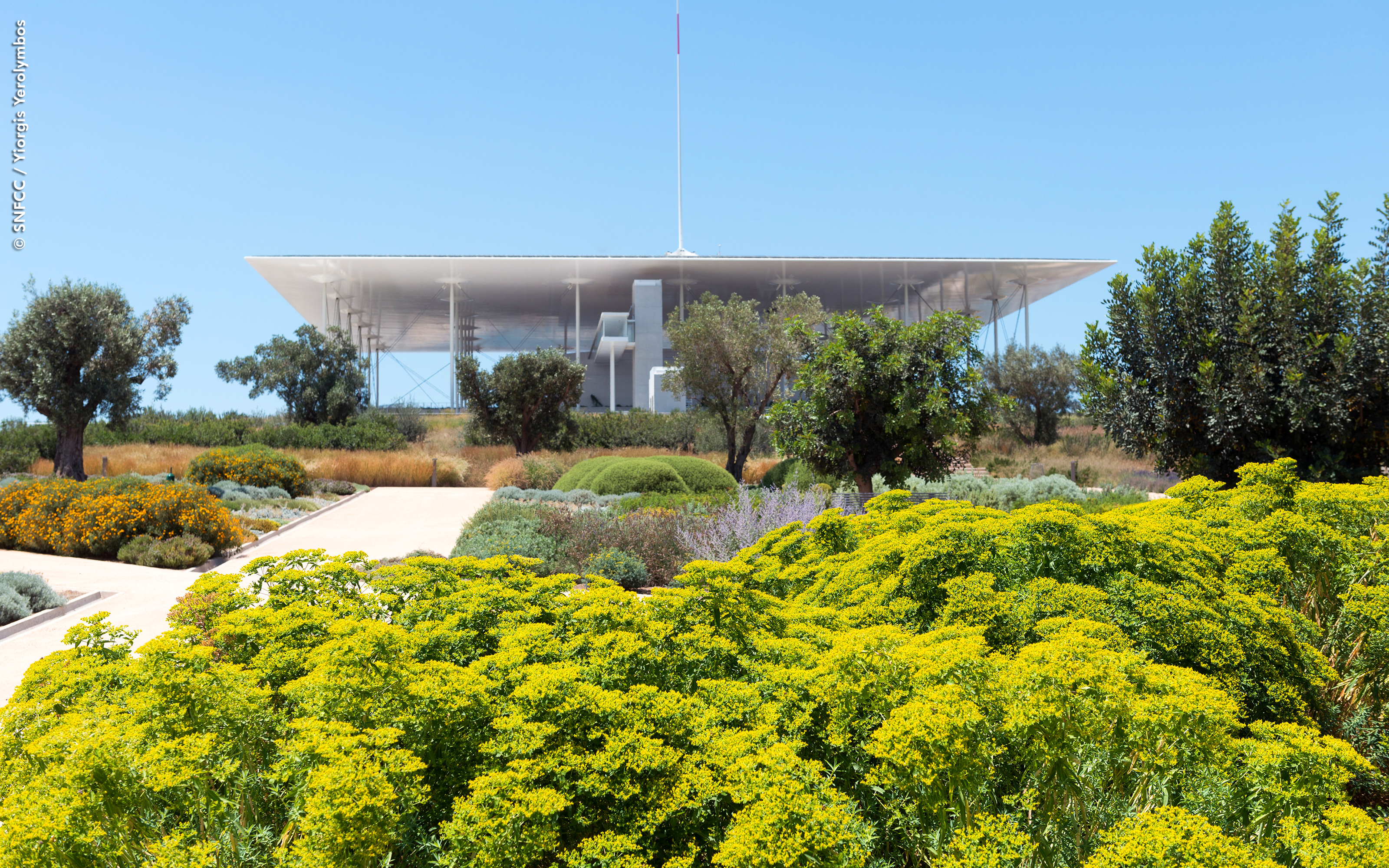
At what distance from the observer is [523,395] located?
31172mm

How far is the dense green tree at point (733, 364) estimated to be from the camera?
22656 millimetres

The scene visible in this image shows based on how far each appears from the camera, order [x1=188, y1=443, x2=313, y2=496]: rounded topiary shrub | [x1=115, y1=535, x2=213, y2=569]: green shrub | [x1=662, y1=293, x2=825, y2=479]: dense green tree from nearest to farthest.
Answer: [x1=115, y1=535, x2=213, y2=569]: green shrub < [x1=188, y1=443, x2=313, y2=496]: rounded topiary shrub < [x1=662, y1=293, x2=825, y2=479]: dense green tree

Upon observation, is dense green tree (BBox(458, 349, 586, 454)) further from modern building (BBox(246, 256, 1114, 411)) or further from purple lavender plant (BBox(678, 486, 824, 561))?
purple lavender plant (BBox(678, 486, 824, 561))

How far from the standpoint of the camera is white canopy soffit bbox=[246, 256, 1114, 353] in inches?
1473

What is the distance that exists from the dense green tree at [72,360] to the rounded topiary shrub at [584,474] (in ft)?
35.5

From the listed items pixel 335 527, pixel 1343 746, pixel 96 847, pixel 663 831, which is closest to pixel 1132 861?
pixel 1343 746

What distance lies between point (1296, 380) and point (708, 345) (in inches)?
588

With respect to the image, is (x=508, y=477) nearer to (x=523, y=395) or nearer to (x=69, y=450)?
(x=523, y=395)

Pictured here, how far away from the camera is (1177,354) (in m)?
10.7

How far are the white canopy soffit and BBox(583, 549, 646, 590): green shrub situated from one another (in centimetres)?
2844

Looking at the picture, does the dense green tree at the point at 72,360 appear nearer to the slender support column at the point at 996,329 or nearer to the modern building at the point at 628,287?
the modern building at the point at 628,287

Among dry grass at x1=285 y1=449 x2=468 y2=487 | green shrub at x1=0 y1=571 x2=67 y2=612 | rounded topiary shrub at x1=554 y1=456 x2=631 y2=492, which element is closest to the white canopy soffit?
dry grass at x1=285 y1=449 x2=468 y2=487

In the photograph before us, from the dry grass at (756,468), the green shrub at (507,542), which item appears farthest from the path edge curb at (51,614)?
the dry grass at (756,468)

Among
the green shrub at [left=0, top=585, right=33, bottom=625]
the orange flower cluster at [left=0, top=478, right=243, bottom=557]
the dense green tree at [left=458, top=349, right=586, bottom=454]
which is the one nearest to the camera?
the green shrub at [left=0, top=585, right=33, bottom=625]
